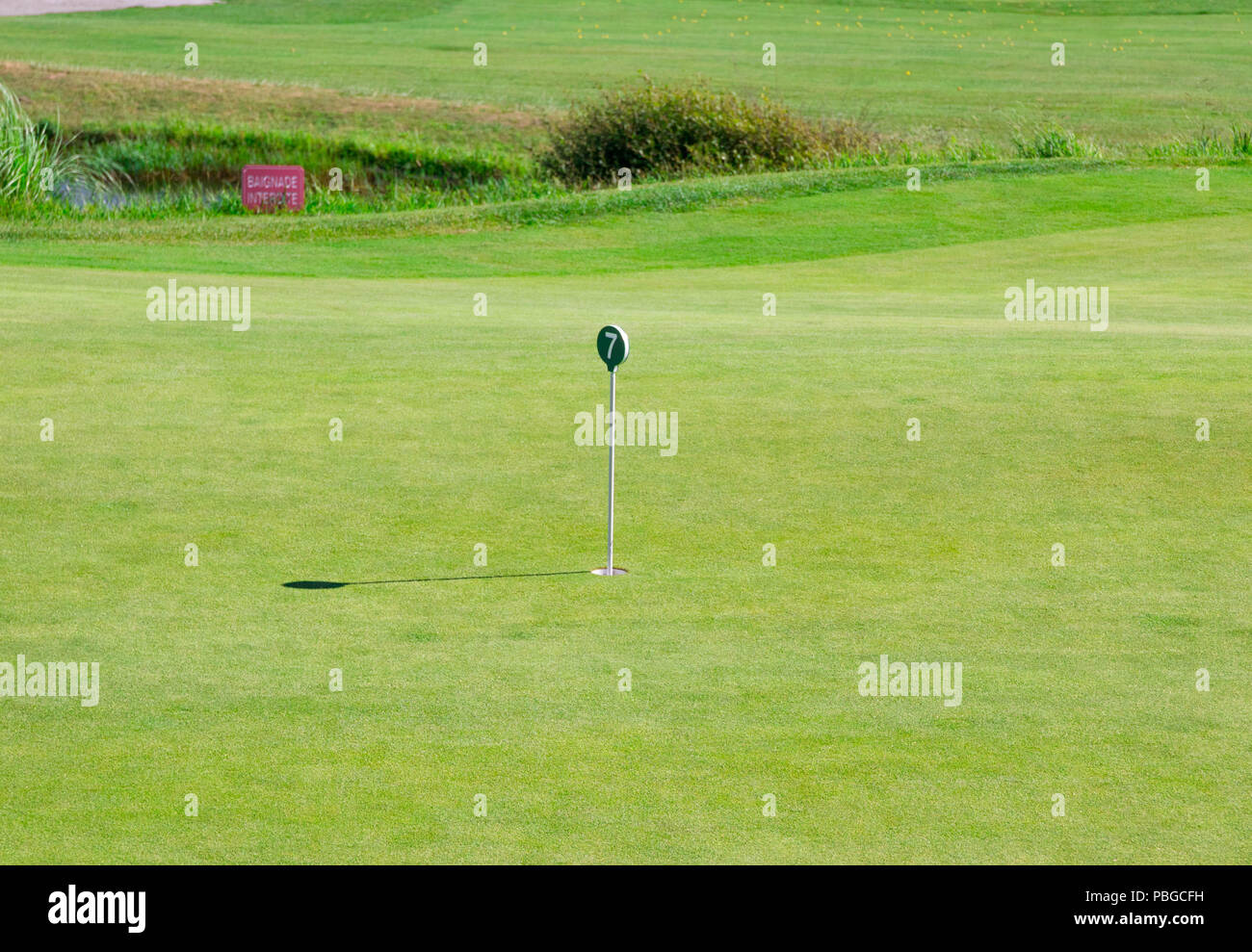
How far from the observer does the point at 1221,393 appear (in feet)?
47.4

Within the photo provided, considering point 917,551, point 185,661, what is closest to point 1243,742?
point 917,551

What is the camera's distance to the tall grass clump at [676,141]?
36.1 metres

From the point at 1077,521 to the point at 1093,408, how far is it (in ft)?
10.7

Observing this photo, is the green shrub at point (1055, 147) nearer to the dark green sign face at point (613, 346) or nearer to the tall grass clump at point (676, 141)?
the tall grass clump at point (676, 141)

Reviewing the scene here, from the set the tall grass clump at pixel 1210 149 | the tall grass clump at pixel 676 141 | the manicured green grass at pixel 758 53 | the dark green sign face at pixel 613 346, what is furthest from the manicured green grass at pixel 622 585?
the manicured green grass at pixel 758 53

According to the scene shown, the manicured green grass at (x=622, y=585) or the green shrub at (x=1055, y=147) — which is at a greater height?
the green shrub at (x=1055, y=147)

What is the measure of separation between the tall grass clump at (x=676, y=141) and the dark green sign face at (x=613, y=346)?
26.3 meters

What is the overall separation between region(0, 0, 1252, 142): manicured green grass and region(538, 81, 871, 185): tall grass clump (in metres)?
9.76

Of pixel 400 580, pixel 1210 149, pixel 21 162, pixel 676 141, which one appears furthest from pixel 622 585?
pixel 1210 149

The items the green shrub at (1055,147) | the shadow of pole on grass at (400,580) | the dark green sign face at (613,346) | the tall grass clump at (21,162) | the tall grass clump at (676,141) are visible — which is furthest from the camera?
the green shrub at (1055,147)

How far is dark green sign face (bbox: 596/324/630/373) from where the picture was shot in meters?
10.1

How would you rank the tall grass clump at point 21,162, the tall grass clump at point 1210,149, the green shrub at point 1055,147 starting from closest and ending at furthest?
the tall grass clump at point 21,162 < the tall grass clump at point 1210,149 < the green shrub at point 1055,147

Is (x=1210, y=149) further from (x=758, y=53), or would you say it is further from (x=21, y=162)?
(x=758, y=53)
